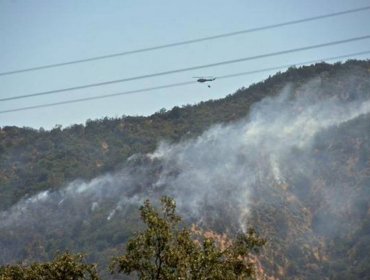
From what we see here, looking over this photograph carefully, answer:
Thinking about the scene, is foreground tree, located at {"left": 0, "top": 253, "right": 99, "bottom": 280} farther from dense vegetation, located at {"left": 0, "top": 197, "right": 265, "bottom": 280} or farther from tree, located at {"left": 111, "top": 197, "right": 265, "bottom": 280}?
tree, located at {"left": 111, "top": 197, "right": 265, "bottom": 280}

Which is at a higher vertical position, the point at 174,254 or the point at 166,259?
the point at 174,254

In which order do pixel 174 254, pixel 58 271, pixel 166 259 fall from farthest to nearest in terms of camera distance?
1. pixel 58 271
2. pixel 166 259
3. pixel 174 254

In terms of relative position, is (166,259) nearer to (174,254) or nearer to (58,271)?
Result: (174,254)

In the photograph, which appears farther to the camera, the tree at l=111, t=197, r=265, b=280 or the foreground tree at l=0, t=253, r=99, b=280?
the foreground tree at l=0, t=253, r=99, b=280

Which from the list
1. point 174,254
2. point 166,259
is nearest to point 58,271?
point 166,259

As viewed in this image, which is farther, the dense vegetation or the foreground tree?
the foreground tree

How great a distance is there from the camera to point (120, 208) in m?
191

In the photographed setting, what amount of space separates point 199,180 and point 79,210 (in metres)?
49.1

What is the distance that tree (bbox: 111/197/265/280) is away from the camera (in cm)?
2689

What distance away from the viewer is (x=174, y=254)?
27.3 meters

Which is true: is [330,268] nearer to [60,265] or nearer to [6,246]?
[6,246]

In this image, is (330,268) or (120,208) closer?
(330,268)

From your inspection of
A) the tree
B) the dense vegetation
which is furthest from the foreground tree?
the tree

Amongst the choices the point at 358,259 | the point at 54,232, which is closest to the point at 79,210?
the point at 54,232
